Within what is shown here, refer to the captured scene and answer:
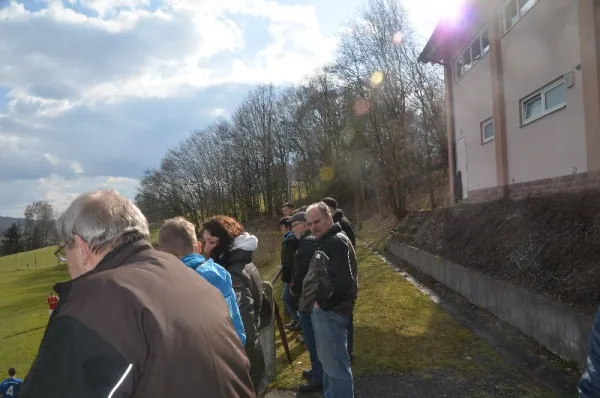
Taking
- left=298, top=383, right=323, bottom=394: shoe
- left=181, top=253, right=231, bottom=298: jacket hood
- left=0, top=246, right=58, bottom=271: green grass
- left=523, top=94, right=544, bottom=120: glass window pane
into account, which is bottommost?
left=0, top=246, right=58, bottom=271: green grass

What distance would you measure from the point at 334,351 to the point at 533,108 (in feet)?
31.9

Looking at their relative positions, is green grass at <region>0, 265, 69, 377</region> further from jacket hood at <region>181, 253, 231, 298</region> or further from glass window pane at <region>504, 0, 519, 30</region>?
glass window pane at <region>504, 0, 519, 30</region>

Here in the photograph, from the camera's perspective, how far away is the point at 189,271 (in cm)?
178

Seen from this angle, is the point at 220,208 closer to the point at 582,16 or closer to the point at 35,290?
the point at 35,290

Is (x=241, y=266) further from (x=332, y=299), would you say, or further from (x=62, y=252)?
(x=62, y=252)

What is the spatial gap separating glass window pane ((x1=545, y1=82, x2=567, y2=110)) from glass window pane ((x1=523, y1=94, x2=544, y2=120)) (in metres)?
0.32

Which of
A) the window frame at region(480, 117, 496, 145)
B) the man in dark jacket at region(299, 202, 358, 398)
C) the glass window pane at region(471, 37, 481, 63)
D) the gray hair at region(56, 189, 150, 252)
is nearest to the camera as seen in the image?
the gray hair at region(56, 189, 150, 252)

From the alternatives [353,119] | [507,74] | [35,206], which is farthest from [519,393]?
[35,206]

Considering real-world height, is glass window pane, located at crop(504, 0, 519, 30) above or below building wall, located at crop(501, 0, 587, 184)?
above

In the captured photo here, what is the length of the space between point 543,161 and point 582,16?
Answer: 3.23 meters

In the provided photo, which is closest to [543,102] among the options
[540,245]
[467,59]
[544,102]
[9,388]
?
[544,102]

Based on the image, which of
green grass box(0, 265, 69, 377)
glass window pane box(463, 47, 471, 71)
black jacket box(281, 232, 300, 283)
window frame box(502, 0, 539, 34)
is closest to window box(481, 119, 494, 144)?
glass window pane box(463, 47, 471, 71)

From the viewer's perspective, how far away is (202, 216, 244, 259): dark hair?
3.87m

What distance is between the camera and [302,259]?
16.6ft
